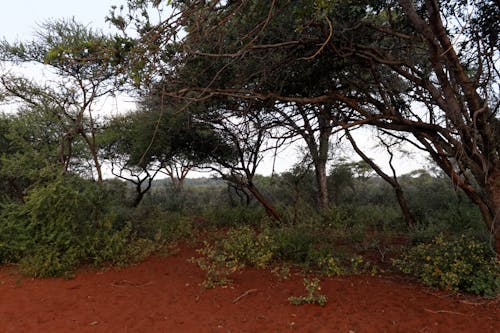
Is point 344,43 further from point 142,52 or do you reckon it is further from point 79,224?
point 79,224

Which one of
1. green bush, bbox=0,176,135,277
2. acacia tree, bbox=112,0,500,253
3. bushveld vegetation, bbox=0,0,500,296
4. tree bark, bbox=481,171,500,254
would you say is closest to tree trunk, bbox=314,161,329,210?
bushveld vegetation, bbox=0,0,500,296

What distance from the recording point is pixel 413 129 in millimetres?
4660

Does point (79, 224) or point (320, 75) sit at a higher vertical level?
point (320, 75)

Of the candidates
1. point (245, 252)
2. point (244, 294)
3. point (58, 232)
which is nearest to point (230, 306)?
point (244, 294)

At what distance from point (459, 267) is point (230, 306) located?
108 inches

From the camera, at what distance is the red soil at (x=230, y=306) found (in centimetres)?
344

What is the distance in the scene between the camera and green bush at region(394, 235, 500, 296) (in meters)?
4.11

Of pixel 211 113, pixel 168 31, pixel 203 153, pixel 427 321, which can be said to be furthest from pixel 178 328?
pixel 203 153

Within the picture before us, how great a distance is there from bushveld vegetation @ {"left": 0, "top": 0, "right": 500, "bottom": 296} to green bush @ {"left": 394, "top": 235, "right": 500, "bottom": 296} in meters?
0.02

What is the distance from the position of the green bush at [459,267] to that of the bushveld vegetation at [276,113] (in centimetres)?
2

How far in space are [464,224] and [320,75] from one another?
4650 mm

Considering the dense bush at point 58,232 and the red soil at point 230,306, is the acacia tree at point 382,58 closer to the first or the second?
the red soil at point 230,306

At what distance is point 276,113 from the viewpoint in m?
6.78

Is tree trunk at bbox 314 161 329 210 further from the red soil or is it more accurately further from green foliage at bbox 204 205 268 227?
the red soil
